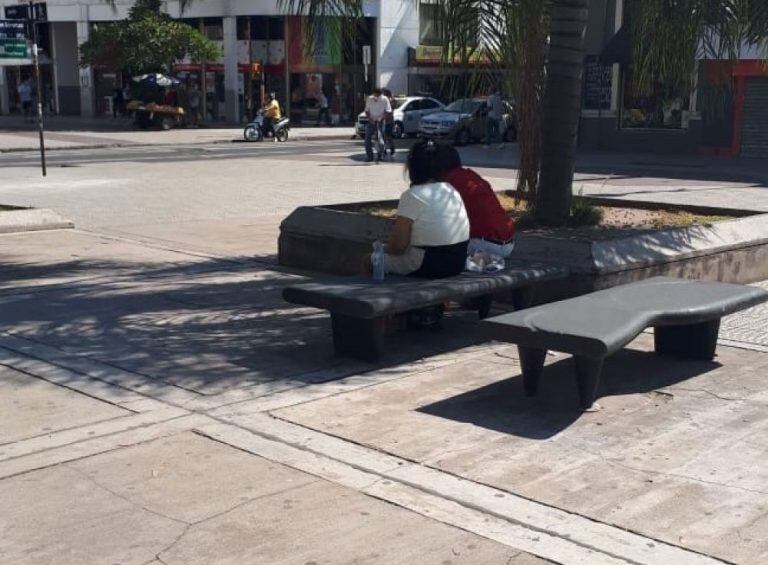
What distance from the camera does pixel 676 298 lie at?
714 centimetres

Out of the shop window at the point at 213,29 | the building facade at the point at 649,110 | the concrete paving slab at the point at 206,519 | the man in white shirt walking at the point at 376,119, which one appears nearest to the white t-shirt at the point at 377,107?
the man in white shirt walking at the point at 376,119

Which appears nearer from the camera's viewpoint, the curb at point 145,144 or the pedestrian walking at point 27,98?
the curb at point 145,144

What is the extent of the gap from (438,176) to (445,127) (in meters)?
28.8

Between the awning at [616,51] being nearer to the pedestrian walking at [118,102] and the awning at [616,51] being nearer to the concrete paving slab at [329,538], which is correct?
the concrete paving slab at [329,538]

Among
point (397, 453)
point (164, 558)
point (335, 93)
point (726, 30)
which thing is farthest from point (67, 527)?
point (335, 93)

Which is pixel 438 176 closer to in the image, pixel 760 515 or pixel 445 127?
pixel 760 515

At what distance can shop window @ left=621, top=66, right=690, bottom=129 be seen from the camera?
29859 millimetres

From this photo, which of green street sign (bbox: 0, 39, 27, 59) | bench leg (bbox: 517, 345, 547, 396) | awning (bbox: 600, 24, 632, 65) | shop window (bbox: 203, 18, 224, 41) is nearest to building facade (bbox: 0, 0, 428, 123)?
shop window (bbox: 203, 18, 224, 41)

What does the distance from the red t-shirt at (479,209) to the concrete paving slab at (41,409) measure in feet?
11.2

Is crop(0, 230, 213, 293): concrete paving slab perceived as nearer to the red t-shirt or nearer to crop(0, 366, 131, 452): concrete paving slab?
crop(0, 366, 131, 452): concrete paving slab

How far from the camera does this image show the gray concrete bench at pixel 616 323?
6090 millimetres

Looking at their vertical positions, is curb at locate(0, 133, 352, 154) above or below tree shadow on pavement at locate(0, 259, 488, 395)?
above

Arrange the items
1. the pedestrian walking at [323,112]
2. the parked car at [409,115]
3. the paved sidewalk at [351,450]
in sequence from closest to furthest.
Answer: the paved sidewalk at [351,450] < the parked car at [409,115] < the pedestrian walking at [323,112]

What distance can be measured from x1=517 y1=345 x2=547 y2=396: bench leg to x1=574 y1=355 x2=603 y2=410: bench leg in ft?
0.94
